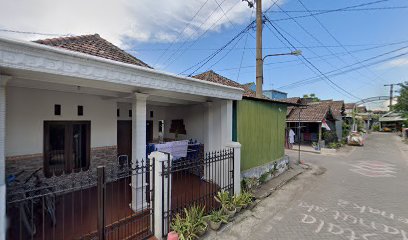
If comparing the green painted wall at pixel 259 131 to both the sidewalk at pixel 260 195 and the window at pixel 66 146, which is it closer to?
the sidewalk at pixel 260 195

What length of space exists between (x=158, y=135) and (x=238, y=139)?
14.8 ft

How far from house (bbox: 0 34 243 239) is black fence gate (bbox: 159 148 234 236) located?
0.11 feet

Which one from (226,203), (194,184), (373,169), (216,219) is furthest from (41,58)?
(373,169)

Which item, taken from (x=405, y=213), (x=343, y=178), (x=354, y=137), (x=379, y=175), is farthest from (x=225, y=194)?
(x=354, y=137)

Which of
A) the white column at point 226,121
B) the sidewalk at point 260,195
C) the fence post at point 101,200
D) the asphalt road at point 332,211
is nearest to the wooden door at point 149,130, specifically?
the white column at point 226,121

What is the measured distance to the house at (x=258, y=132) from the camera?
7.24 metres

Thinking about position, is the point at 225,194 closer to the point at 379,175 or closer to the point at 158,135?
the point at 158,135

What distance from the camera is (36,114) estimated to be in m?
5.44

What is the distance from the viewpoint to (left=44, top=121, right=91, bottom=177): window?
5723 mm

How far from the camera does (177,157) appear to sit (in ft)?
24.0

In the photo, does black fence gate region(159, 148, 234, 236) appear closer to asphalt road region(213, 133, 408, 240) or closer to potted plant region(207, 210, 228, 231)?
potted plant region(207, 210, 228, 231)

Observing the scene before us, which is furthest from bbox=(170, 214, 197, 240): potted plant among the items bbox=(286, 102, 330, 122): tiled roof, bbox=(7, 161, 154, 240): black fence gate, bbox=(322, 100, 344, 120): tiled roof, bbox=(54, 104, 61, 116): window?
bbox=(322, 100, 344, 120): tiled roof

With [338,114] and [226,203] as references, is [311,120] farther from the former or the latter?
[226,203]

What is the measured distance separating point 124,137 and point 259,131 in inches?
209
